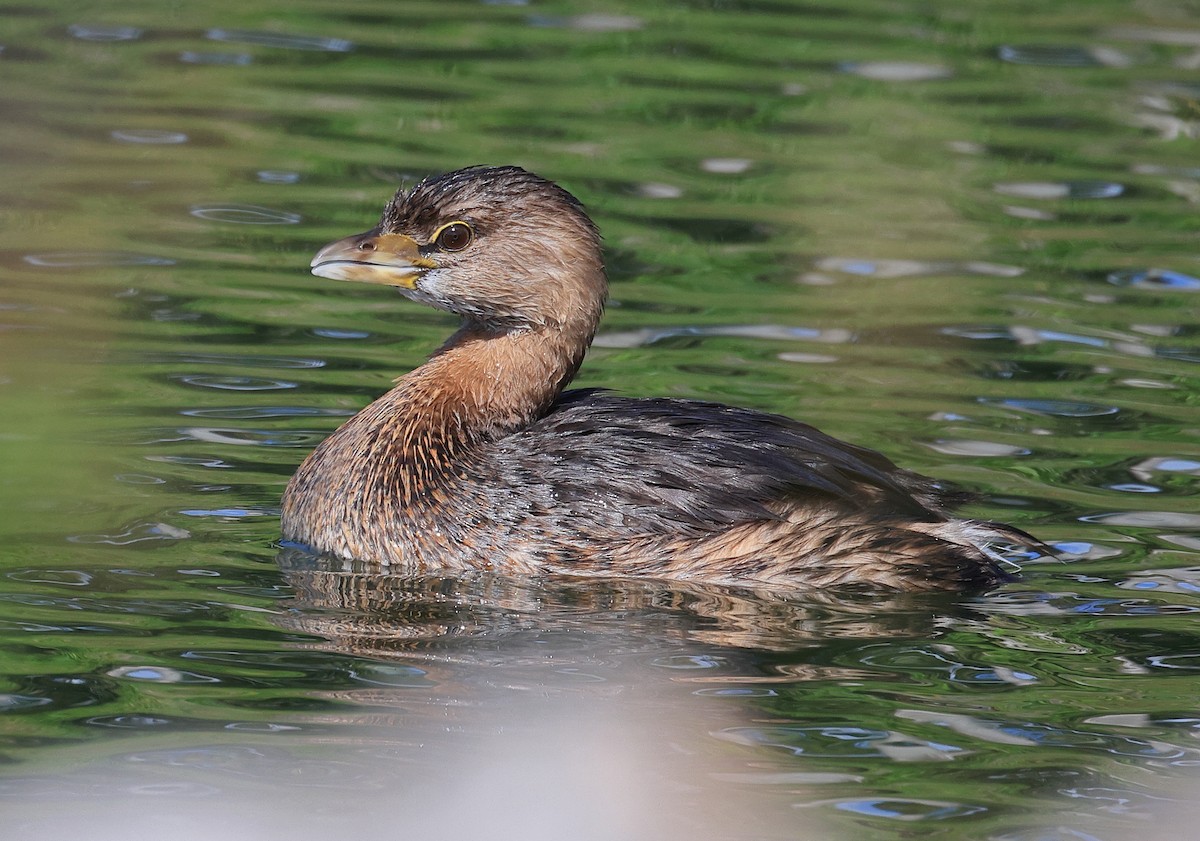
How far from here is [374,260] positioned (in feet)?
24.3

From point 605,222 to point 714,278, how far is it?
98 cm

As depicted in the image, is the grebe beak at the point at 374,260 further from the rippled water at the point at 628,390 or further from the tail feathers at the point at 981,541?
the tail feathers at the point at 981,541

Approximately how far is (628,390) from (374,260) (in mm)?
1849

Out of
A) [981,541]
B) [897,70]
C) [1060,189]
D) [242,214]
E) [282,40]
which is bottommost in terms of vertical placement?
[981,541]

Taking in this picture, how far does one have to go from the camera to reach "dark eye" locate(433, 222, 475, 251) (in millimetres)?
7457

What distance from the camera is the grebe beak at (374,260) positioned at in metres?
7.40

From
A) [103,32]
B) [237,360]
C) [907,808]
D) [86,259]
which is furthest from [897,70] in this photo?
[907,808]

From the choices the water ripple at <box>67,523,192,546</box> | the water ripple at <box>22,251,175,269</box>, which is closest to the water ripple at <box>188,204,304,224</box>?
the water ripple at <box>22,251,175,269</box>

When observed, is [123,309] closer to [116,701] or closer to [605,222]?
[605,222]

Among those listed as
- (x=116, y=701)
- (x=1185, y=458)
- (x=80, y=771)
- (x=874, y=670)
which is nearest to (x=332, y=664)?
(x=116, y=701)

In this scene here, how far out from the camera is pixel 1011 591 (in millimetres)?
6754

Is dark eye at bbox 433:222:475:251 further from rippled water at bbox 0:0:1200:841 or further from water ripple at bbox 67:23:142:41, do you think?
water ripple at bbox 67:23:142:41

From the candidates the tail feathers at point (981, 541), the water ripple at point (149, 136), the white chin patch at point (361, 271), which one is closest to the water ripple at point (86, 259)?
the water ripple at point (149, 136)

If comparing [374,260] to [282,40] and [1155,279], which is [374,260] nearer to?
[1155,279]
